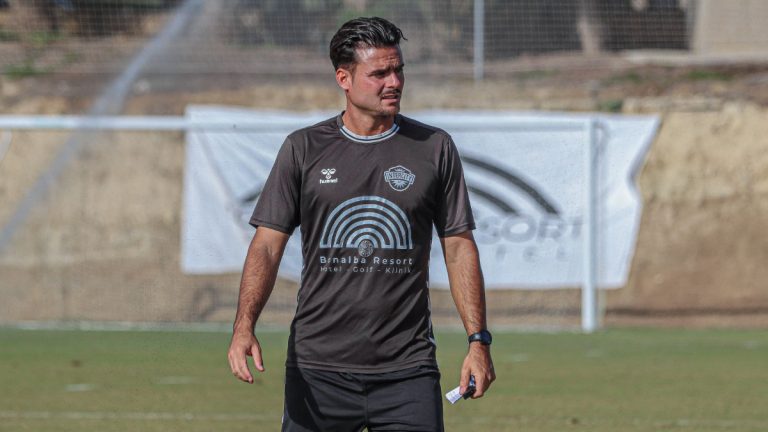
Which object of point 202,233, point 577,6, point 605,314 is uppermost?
point 577,6

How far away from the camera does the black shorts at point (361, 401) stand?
4.60 meters

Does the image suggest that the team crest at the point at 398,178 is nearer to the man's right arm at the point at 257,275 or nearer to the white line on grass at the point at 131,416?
the man's right arm at the point at 257,275

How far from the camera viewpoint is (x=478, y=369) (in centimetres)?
458

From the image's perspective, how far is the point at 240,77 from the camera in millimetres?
19297

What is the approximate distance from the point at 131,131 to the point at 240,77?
70.5 inches

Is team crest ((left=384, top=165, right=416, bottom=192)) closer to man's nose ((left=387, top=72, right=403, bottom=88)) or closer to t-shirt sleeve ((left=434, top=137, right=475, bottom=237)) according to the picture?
t-shirt sleeve ((left=434, top=137, right=475, bottom=237))

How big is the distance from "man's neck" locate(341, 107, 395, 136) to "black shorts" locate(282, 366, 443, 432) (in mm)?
831

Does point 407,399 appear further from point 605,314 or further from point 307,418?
point 605,314

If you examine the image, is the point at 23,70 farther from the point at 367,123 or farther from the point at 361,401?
the point at 361,401

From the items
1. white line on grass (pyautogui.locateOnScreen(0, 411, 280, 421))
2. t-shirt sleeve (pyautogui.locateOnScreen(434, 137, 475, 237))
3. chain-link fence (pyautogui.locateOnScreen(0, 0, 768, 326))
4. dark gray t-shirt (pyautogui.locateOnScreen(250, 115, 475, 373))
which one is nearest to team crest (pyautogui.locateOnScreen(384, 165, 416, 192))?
dark gray t-shirt (pyautogui.locateOnScreen(250, 115, 475, 373))

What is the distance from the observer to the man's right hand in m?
4.51

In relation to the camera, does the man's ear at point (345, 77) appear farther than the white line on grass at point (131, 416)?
No

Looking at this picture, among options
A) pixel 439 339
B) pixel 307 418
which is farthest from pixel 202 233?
pixel 307 418

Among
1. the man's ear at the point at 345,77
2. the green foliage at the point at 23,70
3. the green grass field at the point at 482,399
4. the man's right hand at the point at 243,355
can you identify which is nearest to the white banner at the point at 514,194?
the green grass field at the point at 482,399
